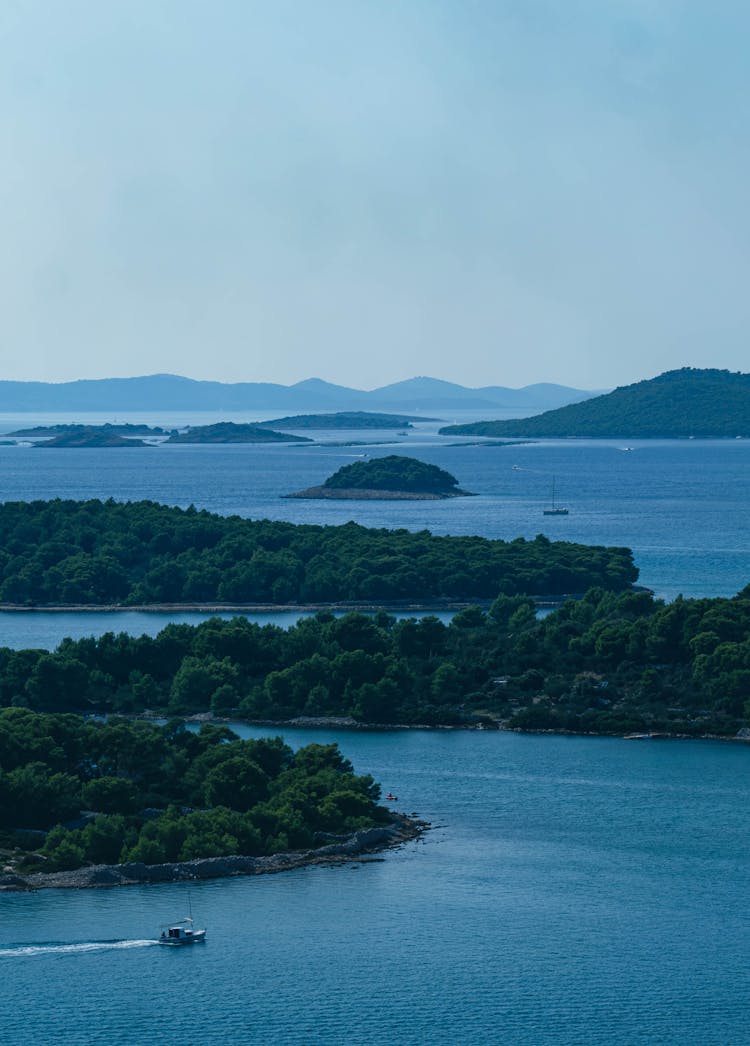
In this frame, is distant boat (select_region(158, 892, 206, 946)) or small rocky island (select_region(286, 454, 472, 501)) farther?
small rocky island (select_region(286, 454, 472, 501))

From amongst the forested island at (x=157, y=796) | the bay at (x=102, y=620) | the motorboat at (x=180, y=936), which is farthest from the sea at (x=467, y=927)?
the bay at (x=102, y=620)

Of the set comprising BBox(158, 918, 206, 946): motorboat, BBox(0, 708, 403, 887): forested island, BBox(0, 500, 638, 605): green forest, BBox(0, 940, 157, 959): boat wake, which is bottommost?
BBox(0, 940, 157, 959): boat wake

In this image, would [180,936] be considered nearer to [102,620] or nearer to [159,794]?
[159,794]

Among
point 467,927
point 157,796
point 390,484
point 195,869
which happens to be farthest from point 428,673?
point 390,484

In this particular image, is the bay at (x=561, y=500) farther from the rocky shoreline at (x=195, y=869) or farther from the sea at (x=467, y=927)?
the rocky shoreline at (x=195, y=869)

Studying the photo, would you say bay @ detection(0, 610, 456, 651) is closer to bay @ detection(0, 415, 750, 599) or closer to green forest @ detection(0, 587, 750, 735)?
green forest @ detection(0, 587, 750, 735)

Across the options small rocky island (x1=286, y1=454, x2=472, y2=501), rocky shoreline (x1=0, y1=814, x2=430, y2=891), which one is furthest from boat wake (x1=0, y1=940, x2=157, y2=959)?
small rocky island (x1=286, y1=454, x2=472, y2=501)
